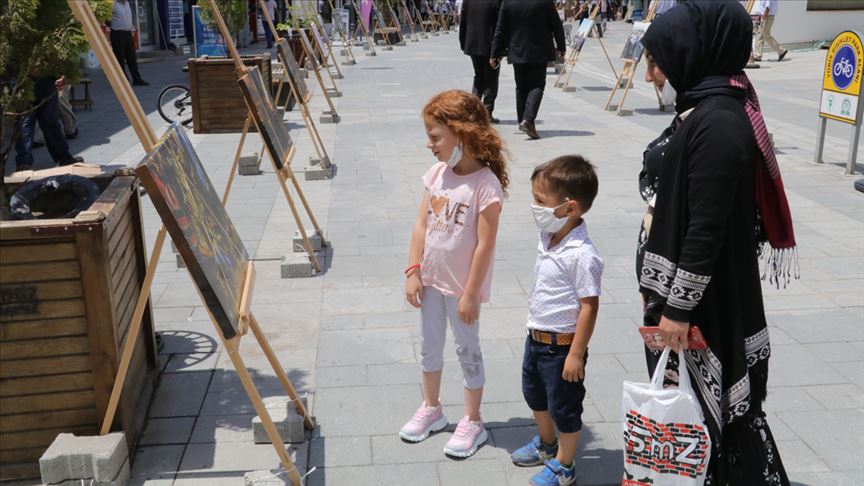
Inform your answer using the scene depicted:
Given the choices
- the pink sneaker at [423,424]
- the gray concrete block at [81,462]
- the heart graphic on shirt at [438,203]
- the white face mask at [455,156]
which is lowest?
the pink sneaker at [423,424]

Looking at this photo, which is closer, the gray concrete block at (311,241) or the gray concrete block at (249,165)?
the gray concrete block at (311,241)

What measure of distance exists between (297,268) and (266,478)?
113 inches

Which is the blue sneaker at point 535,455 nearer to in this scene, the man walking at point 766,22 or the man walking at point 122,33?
the man walking at point 122,33

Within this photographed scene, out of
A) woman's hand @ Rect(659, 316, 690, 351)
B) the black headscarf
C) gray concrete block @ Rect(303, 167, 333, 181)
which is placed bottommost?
gray concrete block @ Rect(303, 167, 333, 181)

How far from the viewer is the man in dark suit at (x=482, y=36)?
39.8 ft

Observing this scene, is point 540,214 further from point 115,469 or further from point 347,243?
point 347,243

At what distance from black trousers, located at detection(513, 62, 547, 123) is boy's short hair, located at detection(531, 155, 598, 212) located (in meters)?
8.13

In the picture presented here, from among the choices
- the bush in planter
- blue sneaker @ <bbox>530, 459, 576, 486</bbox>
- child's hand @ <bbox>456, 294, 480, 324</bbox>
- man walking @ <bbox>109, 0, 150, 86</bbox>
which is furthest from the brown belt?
man walking @ <bbox>109, 0, 150, 86</bbox>

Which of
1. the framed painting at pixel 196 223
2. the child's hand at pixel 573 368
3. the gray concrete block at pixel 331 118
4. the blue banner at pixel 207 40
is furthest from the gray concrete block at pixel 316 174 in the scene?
the blue banner at pixel 207 40

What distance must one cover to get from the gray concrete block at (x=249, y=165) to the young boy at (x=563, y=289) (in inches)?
260

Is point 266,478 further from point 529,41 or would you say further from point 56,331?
point 529,41

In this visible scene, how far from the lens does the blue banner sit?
16.6 m

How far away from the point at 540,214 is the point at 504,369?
160 centimetres

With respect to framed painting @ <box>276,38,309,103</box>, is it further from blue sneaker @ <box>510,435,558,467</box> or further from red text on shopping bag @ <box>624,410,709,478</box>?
red text on shopping bag @ <box>624,410,709,478</box>
